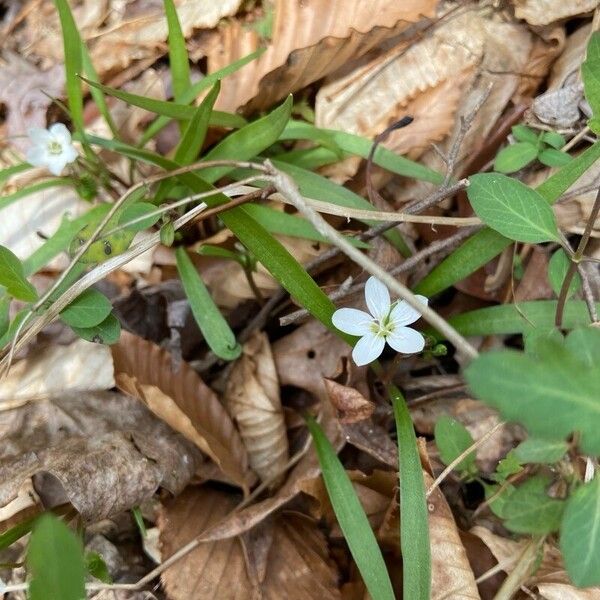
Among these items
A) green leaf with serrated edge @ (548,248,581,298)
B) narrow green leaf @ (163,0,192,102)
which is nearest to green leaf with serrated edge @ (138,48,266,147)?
narrow green leaf @ (163,0,192,102)

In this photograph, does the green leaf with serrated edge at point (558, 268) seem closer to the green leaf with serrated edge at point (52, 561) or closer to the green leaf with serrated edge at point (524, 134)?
the green leaf with serrated edge at point (524, 134)

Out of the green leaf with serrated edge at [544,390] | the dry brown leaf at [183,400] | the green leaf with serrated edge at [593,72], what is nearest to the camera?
the green leaf with serrated edge at [544,390]

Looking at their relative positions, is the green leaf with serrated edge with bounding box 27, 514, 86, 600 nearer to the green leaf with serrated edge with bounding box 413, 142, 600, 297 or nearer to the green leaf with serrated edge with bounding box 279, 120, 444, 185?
the green leaf with serrated edge with bounding box 413, 142, 600, 297

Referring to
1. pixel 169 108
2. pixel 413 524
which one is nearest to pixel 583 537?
pixel 413 524

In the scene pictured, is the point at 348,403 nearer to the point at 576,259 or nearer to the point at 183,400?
the point at 183,400

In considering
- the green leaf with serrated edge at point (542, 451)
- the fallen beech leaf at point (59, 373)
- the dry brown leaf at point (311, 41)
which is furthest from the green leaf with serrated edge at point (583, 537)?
the dry brown leaf at point (311, 41)

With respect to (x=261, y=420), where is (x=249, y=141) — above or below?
above

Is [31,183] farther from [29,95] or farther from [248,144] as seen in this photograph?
[248,144]
